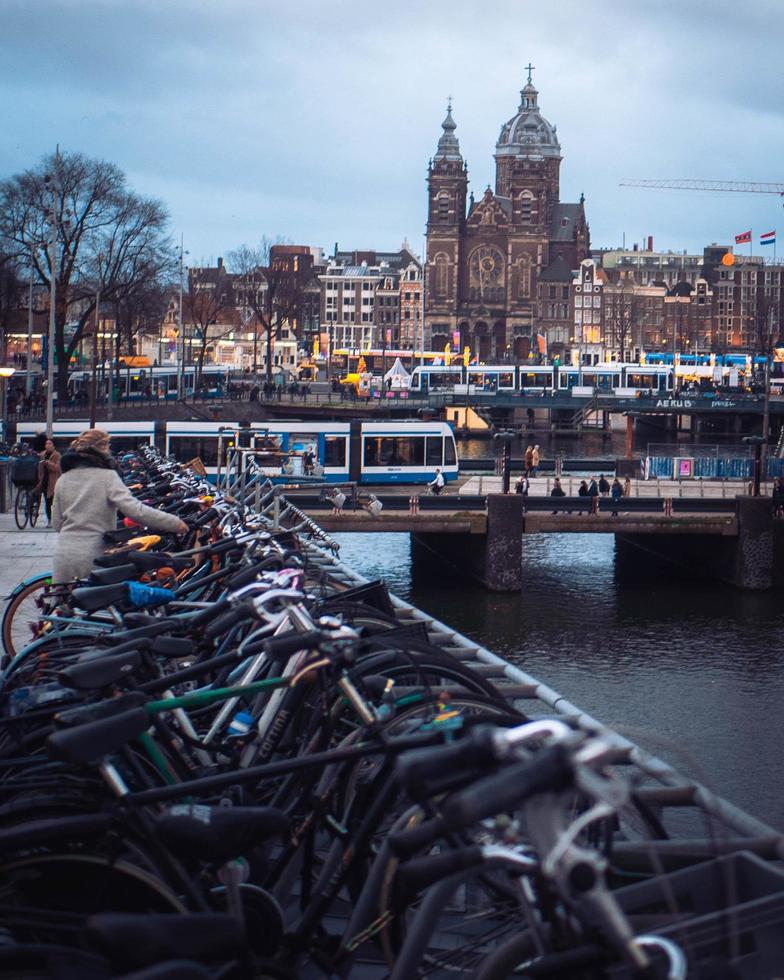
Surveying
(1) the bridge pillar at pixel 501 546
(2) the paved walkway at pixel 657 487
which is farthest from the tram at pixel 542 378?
(1) the bridge pillar at pixel 501 546

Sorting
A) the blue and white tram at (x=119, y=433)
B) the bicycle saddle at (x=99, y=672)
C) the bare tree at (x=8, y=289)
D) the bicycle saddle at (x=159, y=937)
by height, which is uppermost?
the bare tree at (x=8, y=289)

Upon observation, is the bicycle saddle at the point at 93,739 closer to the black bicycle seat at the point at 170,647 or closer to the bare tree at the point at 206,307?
the black bicycle seat at the point at 170,647

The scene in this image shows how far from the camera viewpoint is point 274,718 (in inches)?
165

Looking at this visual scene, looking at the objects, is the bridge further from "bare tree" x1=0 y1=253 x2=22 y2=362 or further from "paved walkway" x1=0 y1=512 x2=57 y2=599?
"bare tree" x1=0 y1=253 x2=22 y2=362

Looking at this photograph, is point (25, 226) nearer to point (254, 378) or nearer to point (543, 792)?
point (254, 378)

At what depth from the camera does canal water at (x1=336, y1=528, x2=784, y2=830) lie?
1950cm

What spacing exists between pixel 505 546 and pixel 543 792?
102 feet

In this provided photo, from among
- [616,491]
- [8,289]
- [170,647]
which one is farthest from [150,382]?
[170,647]

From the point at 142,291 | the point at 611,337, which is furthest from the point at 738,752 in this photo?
the point at 611,337

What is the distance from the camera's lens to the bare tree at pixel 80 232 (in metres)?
53.2

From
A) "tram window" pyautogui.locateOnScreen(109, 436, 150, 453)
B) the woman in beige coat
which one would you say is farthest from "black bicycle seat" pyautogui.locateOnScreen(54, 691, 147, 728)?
"tram window" pyautogui.locateOnScreen(109, 436, 150, 453)

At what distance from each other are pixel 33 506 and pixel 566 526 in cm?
1837

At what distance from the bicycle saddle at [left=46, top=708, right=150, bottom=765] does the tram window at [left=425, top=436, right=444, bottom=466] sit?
42272 mm

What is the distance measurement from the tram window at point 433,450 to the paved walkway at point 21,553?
27018mm
